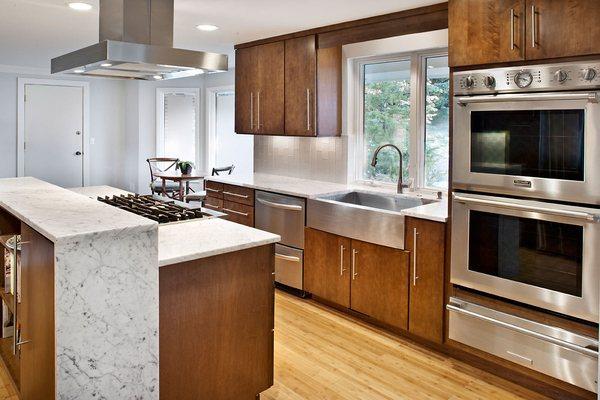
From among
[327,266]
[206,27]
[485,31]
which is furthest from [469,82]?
[206,27]

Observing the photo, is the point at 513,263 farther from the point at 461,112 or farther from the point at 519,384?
the point at 461,112

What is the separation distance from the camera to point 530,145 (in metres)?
2.51

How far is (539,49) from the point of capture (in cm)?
242

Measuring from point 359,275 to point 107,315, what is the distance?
201 centimetres

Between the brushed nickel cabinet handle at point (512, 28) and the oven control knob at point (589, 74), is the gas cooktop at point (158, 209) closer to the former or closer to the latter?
the brushed nickel cabinet handle at point (512, 28)

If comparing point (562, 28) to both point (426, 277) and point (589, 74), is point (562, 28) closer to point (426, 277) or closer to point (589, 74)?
point (589, 74)

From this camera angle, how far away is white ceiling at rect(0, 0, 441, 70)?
3.29 metres

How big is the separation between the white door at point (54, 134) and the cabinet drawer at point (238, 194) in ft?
14.5

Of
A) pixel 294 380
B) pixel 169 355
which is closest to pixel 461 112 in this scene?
pixel 294 380

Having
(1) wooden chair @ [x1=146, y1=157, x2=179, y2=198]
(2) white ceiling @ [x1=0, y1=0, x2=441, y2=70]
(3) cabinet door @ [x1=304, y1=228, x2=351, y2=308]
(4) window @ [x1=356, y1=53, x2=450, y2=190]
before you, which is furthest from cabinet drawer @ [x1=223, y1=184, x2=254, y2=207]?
(1) wooden chair @ [x1=146, y1=157, x2=179, y2=198]

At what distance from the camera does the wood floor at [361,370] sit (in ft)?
8.49

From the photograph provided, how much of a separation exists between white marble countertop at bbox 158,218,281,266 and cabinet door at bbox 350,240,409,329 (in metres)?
1.15

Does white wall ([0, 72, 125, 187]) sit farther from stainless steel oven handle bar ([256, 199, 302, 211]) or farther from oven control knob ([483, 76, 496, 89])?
oven control knob ([483, 76, 496, 89])

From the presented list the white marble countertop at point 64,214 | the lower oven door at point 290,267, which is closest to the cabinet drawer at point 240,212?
the lower oven door at point 290,267
